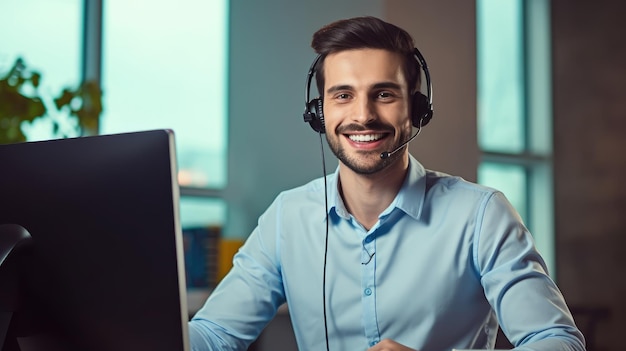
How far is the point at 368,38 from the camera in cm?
168

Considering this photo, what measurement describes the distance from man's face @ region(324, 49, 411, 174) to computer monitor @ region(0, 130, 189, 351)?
82cm

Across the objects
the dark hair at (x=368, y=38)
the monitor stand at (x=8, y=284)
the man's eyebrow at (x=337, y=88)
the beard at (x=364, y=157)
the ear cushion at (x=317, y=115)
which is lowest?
the monitor stand at (x=8, y=284)

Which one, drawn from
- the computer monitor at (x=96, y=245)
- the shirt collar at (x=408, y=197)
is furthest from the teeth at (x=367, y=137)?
the computer monitor at (x=96, y=245)

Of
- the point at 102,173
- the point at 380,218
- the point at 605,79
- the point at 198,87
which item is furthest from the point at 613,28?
the point at 102,173

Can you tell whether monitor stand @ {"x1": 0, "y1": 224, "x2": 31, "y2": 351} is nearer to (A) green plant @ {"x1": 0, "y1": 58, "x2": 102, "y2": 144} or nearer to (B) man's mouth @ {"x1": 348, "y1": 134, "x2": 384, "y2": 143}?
(B) man's mouth @ {"x1": 348, "y1": 134, "x2": 384, "y2": 143}

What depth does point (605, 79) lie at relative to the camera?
14.1ft

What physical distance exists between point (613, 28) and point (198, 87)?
8.34 ft

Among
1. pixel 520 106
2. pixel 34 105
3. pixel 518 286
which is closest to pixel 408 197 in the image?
pixel 518 286

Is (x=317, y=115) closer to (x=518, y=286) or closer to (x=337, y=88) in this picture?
(x=337, y=88)

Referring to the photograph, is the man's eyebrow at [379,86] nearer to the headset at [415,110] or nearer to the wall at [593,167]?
the headset at [415,110]

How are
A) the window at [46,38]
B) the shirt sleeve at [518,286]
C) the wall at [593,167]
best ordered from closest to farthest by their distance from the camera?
1. the shirt sleeve at [518,286]
2. the window at [46,38]
3. the wall at [593,167]

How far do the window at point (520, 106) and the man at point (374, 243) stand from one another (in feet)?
8.25

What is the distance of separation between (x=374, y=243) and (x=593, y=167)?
9.98ft

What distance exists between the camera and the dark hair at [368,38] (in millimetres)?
1674
